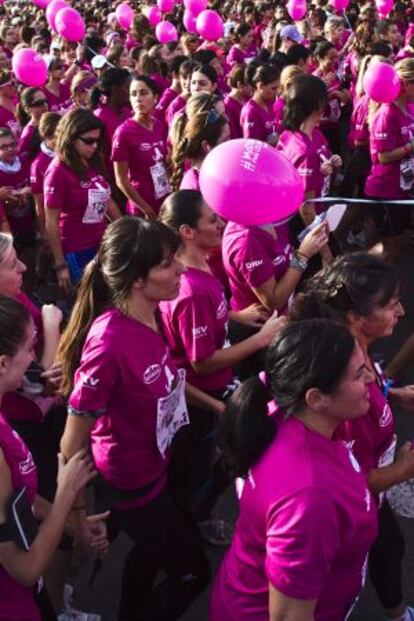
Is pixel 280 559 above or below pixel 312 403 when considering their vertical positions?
below

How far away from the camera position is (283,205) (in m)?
3.19

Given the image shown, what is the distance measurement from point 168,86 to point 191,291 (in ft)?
17.9

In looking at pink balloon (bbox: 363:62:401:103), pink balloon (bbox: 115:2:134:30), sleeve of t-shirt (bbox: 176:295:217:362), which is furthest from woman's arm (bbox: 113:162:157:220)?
pink balloon (bbox: 115:2:134:30)

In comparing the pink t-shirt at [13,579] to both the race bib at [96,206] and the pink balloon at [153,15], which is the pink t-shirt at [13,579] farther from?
the pink balloon at [153,15]

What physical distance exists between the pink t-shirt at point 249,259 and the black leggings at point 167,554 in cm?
110

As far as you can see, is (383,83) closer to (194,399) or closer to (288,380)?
(194,399)

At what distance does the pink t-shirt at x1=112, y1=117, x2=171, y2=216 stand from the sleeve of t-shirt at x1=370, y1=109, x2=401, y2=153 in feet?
5.09

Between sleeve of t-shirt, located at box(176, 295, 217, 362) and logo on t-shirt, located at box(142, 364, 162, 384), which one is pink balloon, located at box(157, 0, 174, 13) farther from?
logo on t-shirt, located at box(142, 364, 162, 384)

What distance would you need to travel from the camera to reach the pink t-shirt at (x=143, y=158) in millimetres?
5059

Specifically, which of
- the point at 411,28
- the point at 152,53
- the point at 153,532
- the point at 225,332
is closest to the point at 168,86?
the point at 152,53

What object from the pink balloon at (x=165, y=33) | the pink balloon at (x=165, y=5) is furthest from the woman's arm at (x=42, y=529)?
the pink balloon at (x=165, y=5)

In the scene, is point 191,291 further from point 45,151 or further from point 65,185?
point 45,151

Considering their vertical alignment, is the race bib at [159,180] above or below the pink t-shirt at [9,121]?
below

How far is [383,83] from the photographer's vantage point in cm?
512
